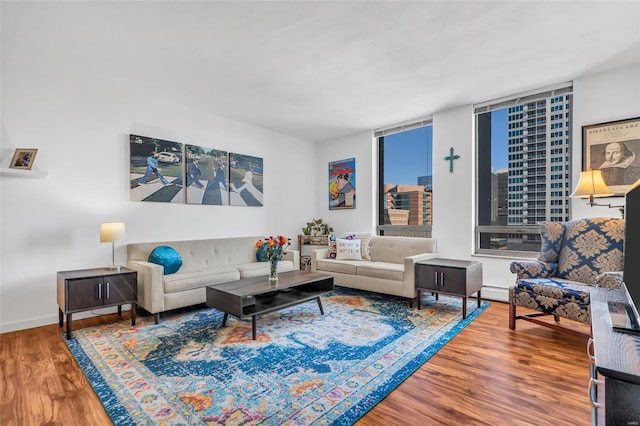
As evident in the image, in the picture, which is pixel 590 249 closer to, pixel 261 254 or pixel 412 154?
pixel 412 154

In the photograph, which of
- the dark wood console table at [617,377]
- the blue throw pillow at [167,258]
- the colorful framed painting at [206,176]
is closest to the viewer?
the dark wood console table at [617,377]

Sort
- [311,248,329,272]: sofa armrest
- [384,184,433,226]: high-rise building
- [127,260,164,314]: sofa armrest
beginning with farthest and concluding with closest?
1. [384,184,433,226]: high-rise building
2. [311,248,329,272]: sofa armrest
3. [127,260,164,314]: sofa armrest

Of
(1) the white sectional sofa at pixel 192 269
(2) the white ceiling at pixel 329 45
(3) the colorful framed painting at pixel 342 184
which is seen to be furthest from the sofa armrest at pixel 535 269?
(3) the colorful framed painting at pixel 342 184

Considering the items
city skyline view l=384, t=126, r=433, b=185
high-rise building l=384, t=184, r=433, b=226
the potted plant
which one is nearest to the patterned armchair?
high-rise building l=384, t=184, r=433, b=226

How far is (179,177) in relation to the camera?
164 inches

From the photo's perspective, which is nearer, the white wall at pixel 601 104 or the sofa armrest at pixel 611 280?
the sofa armrest at pixel 611 280

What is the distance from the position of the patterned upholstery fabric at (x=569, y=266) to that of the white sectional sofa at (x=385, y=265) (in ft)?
3.53

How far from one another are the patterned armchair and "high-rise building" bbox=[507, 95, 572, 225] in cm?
79

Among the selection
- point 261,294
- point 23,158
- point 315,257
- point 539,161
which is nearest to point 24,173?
point 23,158

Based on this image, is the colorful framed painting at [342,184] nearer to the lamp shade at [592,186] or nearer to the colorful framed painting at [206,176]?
the colorful framed painting at [206,176]

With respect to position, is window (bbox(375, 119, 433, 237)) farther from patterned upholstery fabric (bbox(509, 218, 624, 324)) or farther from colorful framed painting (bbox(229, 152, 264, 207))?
colorful framed painting (bbox(229, 152, 264, 207))

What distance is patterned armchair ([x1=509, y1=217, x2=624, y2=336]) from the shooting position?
103 inches

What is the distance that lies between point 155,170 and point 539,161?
15.9ft

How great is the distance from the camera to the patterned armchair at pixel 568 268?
262 cm
